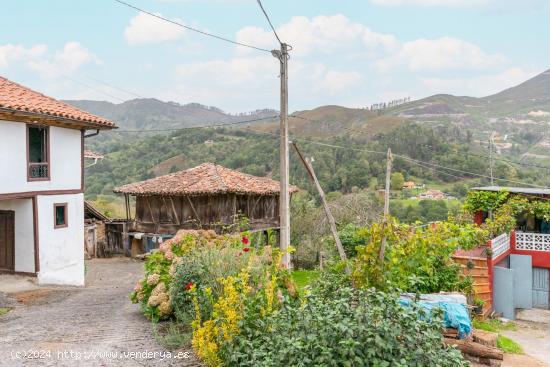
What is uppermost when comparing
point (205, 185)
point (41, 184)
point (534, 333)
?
point (41, 184)

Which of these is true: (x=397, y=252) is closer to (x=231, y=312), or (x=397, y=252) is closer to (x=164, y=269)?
(x=231, y=312)

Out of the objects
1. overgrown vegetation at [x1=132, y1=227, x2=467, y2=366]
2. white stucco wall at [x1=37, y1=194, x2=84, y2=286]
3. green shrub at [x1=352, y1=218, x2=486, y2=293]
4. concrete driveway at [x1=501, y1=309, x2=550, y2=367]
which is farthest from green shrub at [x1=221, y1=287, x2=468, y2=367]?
white stucco wall at [x1=37, y1=194, x2=84, y2=286]

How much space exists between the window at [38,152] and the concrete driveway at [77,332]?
11.4ft

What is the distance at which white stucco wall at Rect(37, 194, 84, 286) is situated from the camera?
46.7ft

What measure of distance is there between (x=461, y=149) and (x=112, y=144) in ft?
153

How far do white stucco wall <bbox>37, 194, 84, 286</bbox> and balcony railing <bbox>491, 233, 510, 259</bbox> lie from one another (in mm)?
14569

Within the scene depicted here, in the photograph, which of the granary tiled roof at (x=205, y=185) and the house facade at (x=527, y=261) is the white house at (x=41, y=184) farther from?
the house facade at (x=527, y=261)

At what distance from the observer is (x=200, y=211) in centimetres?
2230

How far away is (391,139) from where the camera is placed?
2387 inches

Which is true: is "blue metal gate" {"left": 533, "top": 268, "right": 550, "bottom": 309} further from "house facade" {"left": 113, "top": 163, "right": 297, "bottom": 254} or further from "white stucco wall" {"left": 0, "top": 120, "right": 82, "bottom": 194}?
"white stucco wall" {"left": 0, "top": 120, "right": 82, "bottom": 194}

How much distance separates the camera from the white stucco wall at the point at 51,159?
41.9 ft

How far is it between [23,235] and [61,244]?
122cm

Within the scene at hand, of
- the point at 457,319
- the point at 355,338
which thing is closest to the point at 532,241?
the point at 457,319

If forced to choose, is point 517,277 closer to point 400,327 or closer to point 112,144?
point 400,327
